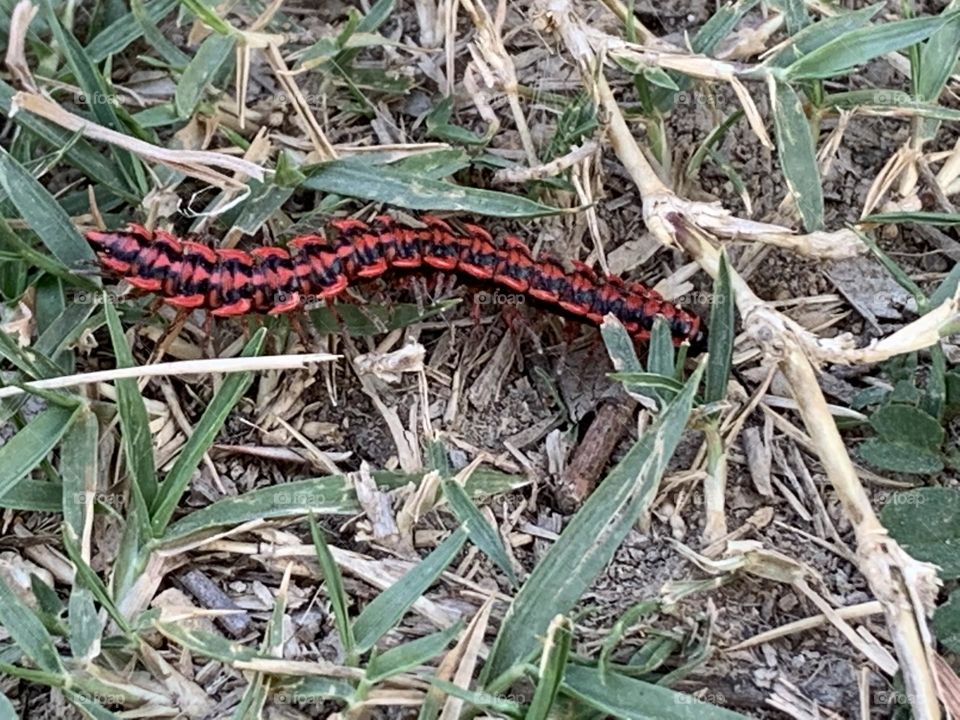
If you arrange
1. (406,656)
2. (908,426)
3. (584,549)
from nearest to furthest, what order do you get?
1. (406,656)
2. (584,549)
3. (908,426)

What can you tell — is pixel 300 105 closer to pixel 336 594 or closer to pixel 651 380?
pixel 651 380

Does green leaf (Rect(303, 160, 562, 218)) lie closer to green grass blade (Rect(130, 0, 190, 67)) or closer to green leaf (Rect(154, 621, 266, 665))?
green grass blade (Rect(130, 0, 190, 67))

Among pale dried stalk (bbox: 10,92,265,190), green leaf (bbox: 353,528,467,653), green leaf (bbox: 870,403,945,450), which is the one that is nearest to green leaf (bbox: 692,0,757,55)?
green leaf (bbox: 870,403,945,450)

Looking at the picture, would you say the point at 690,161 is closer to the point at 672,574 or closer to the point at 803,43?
the point at 803,43

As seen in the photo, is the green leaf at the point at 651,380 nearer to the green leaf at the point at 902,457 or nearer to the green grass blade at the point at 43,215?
the green leaf at the point at 902,457

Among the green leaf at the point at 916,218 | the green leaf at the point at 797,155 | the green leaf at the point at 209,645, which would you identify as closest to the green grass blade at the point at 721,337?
the green leaf at the point at 797,155

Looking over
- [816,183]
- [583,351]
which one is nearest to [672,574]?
[583,351]

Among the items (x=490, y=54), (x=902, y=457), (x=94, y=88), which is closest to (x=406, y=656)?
(x=902, y=457)
